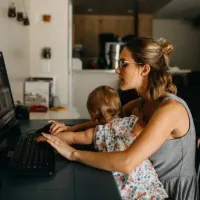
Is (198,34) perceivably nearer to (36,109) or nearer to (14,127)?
(36,109)

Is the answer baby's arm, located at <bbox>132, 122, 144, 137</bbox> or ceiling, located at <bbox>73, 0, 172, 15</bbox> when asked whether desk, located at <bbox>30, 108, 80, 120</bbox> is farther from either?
ceiling, located at <bbox>73, 0, 172, 15</bbox>

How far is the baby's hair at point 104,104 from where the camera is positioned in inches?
54.7

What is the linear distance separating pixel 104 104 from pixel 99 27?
5.25 meters

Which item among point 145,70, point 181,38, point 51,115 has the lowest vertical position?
point 51,115

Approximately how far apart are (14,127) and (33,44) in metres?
2.00

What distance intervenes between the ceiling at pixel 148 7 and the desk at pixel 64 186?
4142 millimetres

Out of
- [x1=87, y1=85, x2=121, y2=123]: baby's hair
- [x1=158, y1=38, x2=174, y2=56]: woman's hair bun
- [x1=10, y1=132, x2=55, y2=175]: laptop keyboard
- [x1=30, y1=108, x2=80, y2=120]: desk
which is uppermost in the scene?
[x1=158, y1=38, x2=174, y2=56]: woman's hair bun

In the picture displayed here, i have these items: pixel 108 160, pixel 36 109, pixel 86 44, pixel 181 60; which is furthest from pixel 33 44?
pixel 181 60

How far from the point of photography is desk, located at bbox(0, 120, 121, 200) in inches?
31.7

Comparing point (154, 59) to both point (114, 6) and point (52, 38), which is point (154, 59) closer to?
point (52, 38)

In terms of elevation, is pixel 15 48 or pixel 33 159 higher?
pixel 15 48

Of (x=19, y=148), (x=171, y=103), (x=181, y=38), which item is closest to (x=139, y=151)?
(x=171, y=103)

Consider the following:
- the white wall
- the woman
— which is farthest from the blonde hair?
the white wall

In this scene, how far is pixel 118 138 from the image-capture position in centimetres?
120
